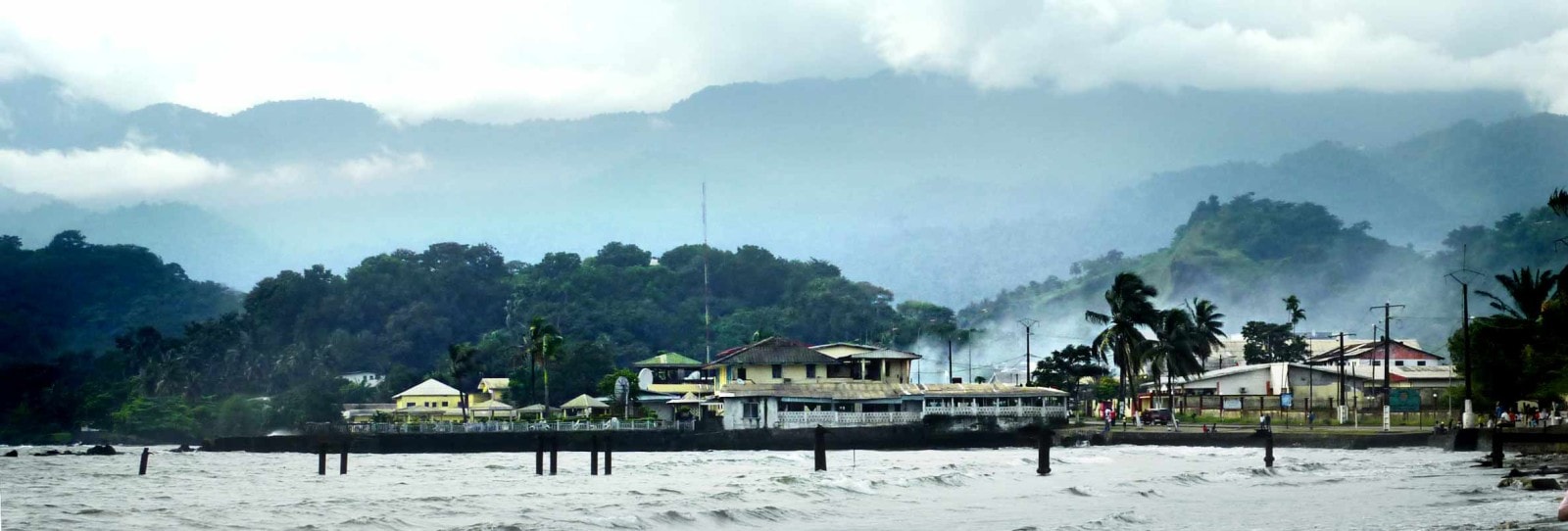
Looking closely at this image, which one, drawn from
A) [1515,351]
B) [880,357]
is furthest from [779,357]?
[1515,351]

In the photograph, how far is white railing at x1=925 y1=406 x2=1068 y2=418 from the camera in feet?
272

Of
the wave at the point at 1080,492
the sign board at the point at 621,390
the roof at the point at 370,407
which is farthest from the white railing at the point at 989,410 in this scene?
the roof at the point at 370,407

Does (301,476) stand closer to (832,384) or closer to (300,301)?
(832,384)

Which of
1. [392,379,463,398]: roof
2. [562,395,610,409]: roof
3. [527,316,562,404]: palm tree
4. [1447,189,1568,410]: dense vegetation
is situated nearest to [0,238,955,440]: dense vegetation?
[392,379,463,398]: roof

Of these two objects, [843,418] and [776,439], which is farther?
A: [843,418]

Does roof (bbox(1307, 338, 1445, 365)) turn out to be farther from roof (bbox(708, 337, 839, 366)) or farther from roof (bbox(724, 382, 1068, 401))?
roof (bbox(708, 337, 839, 366))

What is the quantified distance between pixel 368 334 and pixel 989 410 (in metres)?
104

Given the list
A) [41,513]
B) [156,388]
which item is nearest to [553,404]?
[156,388]

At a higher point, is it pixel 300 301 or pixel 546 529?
pixel 300 301

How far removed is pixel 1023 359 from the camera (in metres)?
196

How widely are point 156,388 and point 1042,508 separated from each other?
115876mm

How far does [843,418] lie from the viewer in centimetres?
8256

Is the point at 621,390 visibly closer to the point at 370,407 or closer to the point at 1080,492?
the point at 370,407

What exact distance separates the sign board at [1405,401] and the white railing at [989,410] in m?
16.8
